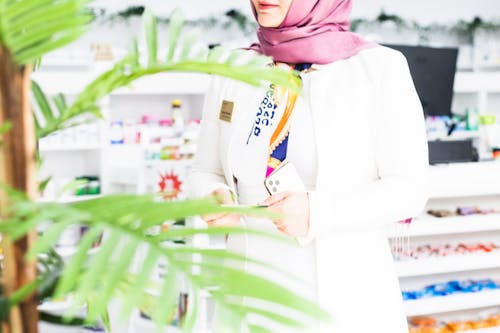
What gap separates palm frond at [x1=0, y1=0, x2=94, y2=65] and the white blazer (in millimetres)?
755

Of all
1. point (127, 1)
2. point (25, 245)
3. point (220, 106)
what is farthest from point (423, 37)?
point (25, 245)

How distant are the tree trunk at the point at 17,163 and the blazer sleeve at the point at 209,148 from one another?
95 cm

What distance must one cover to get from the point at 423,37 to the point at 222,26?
2.26 metres

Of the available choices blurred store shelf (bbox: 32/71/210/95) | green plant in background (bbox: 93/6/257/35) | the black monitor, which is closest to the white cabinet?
the black monitor

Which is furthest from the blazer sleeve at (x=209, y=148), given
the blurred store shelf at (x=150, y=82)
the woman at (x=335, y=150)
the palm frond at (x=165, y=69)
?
the blurred store shelf at (x=150, y=82)

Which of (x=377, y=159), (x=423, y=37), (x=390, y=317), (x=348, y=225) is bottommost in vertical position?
(x=390, y=317)

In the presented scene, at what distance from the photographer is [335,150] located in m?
1.42

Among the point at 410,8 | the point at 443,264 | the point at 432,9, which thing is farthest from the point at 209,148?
the point at 432,9

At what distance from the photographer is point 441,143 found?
9.32 feet

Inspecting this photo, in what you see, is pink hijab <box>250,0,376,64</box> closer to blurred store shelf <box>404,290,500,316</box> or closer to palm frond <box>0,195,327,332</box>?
palm frond <box>0,195,327,332</box>

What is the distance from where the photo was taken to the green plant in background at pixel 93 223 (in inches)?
20.9

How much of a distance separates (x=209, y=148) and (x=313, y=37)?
0.34m

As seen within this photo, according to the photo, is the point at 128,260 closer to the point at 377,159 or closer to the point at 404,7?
the point at 377,159

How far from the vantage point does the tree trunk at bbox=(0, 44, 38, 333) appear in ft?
1.94
